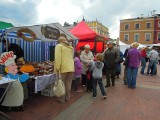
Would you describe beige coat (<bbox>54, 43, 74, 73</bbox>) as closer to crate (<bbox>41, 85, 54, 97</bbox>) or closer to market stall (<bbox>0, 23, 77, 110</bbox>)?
market stall (<bbox>0, 23, 77, 110</bbox>)

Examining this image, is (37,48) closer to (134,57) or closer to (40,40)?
(40,40)

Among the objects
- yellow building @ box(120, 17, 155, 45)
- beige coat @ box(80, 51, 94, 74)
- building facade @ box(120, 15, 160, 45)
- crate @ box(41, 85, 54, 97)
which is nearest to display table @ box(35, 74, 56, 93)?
crate @ box(41, 85, 54, 97)

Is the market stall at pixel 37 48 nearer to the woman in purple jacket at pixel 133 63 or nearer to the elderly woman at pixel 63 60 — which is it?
the elderly woman at pixel 63 60

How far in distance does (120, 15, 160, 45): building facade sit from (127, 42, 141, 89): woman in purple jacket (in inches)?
1880

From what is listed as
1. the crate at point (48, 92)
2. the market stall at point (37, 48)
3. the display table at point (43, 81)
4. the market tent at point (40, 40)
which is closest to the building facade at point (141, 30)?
the market tent at point (40, 40)

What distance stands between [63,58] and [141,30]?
52905mm

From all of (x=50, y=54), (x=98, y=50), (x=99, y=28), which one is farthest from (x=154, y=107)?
(x=99, y=28)

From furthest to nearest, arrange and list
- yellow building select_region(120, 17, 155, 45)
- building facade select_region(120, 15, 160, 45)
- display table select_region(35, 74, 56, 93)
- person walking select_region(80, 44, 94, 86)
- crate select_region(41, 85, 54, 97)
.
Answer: yellow building select_region(120, 17, 155, 45)
building facade select_region(120, 15, 160, 45)
person walking select_region(80, 44, 94, 86)
crate select_region(41, 85, 54, 97)
display table select_region(35, 74, 56, 93)

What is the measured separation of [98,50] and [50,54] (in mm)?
2882

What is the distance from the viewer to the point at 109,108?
5.01 meters

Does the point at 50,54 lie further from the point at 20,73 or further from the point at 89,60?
the point at 20,73

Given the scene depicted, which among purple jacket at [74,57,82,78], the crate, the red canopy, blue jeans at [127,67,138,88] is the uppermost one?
the red canopy

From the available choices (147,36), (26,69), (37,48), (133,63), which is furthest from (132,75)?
(147,36)

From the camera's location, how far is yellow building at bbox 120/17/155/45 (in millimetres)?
53062
